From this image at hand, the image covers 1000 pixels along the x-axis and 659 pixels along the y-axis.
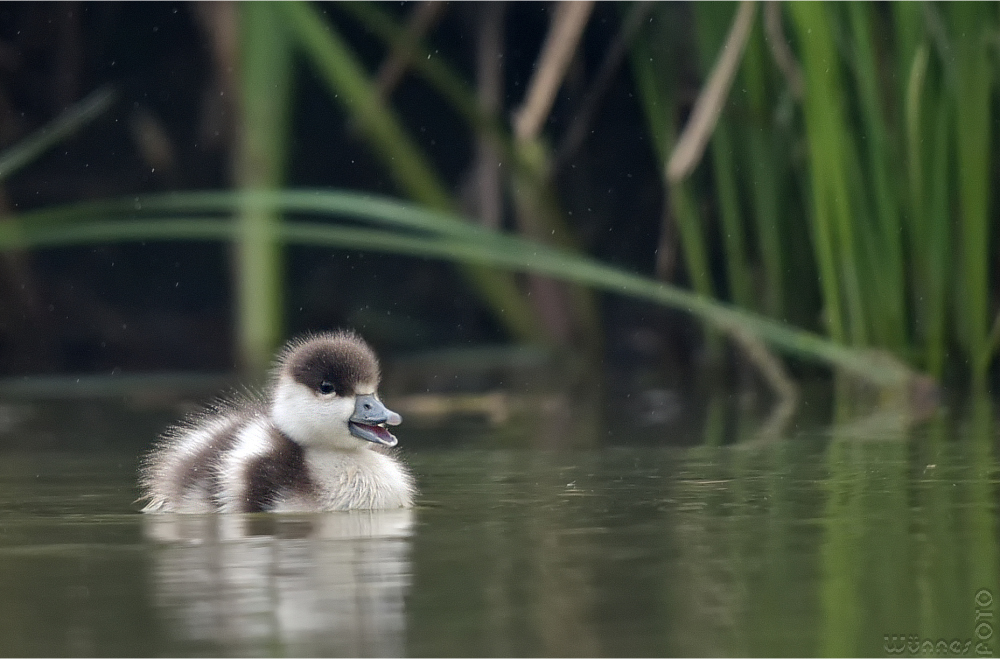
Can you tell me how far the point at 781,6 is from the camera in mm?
6289

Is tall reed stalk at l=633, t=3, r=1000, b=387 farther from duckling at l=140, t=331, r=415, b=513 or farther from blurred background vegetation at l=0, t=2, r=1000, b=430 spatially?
duckling at l=140, t=331, r=415, b=513

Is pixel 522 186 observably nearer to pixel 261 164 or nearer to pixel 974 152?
pixel 261 164

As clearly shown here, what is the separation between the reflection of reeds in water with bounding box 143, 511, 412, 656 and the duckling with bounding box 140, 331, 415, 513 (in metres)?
0.14

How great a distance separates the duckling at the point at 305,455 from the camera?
4.05 metres

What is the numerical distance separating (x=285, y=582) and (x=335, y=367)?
137 cm

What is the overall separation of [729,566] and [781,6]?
3.72 metres

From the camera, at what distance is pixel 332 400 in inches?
165

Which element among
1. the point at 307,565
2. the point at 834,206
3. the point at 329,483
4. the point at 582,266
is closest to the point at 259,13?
the point at 582,266

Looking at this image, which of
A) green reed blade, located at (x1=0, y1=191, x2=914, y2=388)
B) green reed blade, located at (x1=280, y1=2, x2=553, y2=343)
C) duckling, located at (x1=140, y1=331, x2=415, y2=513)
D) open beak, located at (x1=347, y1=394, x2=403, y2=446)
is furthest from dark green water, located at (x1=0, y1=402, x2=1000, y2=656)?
green reed blade, located at (x1=280, y1=2, x2=553, y2=343)

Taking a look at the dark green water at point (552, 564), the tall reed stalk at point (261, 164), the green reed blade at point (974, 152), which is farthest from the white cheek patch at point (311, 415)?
the green reed blade at point (974, 152)

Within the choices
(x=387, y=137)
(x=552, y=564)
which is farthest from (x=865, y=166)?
(x=552, y=564)

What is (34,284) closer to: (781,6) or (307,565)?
(781,6)

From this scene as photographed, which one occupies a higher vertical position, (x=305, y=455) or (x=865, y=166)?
(x=865, y=166)

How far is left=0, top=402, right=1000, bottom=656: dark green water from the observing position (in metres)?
2.44
